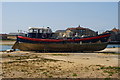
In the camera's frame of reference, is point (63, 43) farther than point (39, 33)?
No

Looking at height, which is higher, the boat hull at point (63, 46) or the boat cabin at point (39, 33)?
the boat cabin at point (39, 33)

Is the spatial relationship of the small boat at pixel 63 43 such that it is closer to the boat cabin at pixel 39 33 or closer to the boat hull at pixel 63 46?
the boat hull at pixel 63 46

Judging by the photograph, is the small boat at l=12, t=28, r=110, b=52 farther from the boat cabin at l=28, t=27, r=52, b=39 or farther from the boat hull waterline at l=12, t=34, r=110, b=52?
the boat cabin at l=28, t=27, r=52, b=39

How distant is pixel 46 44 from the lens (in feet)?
129

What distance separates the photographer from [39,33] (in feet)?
138

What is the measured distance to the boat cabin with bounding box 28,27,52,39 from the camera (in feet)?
137

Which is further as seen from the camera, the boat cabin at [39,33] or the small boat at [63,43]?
the boat cabin at [39,33]

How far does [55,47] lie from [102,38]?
954cm

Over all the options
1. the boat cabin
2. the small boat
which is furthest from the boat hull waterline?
the boat cabin

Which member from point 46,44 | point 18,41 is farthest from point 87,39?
point 18,41

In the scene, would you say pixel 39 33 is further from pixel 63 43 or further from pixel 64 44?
pixel 64 44

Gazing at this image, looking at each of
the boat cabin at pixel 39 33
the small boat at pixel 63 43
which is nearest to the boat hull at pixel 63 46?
the small boat at pixel 63 43

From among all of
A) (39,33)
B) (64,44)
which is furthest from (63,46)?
(39,33)

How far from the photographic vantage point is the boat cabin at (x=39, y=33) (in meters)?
41.6
